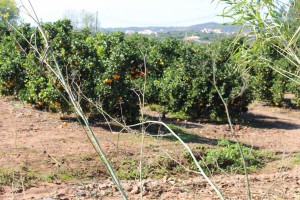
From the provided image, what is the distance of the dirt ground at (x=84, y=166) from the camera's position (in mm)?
4875

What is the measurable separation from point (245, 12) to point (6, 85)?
7.59 m

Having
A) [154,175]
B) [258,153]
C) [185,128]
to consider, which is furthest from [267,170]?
[185,128]

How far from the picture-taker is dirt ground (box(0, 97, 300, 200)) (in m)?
4.88

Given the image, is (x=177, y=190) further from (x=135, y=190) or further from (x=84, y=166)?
(x=84, y=166)

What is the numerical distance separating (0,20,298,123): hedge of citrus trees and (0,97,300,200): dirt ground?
507 mm

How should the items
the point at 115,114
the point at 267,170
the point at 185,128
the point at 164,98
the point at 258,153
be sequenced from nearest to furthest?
the point at 267,170
the point at 258,153
the point at 115,114
the point at 185,128
the point at 164,98

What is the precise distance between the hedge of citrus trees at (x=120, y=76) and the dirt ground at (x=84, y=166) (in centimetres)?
51

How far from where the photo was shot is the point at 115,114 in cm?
813

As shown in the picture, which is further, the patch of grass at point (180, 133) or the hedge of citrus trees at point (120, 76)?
the hedge of citrus trees at point (120, 76)

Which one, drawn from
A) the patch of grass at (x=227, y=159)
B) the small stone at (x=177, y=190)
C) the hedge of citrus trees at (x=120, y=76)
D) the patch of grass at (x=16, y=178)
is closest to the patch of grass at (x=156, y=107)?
the hedge of citrus trees at (x=120, y=76)

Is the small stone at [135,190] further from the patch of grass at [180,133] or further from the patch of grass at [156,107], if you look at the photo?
the patch of grass at [156,107]

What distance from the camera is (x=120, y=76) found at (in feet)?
26.2

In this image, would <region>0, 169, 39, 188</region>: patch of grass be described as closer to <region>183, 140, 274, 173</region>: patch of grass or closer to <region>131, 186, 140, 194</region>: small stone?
<region>131, 186, 140, 194</region>: small stone

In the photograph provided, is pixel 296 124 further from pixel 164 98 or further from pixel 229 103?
pixel 164 98
